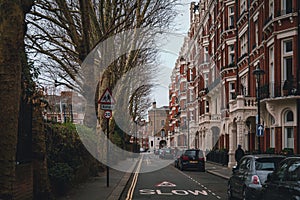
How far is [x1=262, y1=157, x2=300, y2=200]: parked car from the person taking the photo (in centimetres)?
870

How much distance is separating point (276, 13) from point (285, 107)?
5472mm

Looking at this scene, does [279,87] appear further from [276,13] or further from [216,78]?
[216,78]

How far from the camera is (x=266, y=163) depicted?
45.6 ft

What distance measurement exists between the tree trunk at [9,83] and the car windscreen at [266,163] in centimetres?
721

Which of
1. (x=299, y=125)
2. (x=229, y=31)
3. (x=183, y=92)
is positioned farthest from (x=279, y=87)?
(x=183, y=92)

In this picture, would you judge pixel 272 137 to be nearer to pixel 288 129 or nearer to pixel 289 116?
pixel 288 129

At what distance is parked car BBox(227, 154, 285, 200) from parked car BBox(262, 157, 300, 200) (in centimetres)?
247

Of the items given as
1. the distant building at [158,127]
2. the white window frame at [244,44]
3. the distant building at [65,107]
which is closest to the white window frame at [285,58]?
the white window frame at [244,44]

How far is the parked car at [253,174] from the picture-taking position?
1320 cm

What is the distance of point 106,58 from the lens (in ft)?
90.0

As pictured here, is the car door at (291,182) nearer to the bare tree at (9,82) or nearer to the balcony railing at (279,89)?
the bare tree at (9,82)

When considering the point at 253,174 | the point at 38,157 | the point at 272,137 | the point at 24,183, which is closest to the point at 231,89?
the point at 272,137

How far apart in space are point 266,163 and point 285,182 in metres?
4.64

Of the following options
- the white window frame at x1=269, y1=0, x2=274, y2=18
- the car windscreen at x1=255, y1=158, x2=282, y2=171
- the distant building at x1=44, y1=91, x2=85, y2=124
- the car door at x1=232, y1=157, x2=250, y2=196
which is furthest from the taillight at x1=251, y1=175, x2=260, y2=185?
the white window frame at x1=269, y1=0, x2=274, y2=18
